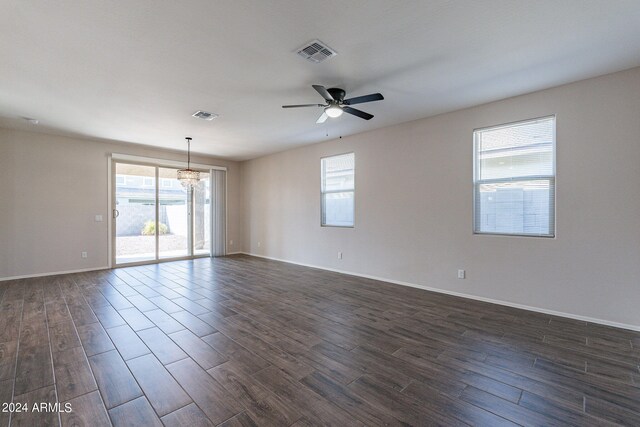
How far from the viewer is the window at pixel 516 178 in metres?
3.50

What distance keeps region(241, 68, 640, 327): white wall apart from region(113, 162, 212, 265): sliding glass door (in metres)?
3.09

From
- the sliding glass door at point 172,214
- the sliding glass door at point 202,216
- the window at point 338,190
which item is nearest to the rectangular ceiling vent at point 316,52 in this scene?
the window at point 338,190

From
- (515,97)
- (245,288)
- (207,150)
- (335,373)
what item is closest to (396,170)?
(515,97)

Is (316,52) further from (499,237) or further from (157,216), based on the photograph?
(157,216)

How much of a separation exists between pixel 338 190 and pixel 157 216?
450 cm

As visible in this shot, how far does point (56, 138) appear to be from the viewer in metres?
5.43

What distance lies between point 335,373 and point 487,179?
3.40 meters

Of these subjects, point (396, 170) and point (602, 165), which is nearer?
point (602, 165)

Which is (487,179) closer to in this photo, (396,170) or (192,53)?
(396,170)

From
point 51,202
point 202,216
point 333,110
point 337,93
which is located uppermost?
point 337,93

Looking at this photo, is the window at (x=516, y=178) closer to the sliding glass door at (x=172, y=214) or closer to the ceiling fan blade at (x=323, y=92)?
the ceiling fan blade at (x=323, y=92)

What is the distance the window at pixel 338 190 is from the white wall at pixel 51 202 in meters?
4.52

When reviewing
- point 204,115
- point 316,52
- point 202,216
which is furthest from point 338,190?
point 202,216

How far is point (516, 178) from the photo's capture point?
146 inches
